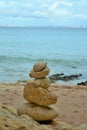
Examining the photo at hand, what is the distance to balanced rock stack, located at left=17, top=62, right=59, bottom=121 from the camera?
6568mm

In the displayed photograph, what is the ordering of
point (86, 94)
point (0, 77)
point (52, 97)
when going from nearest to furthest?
point (52, 97), point (86, 94), point (0, 77)

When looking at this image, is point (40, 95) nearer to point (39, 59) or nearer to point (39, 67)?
point (39, 67)

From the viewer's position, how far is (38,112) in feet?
21.9

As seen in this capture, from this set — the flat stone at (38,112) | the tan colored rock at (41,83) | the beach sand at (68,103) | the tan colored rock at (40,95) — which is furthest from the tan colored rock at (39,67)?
the beach sand at (68,103)

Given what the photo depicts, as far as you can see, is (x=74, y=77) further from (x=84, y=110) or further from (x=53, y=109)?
(x=53, y=109)

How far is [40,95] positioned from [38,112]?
33cm

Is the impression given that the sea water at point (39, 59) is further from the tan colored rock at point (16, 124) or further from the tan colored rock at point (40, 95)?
the tan colored rock at point (16, 124)

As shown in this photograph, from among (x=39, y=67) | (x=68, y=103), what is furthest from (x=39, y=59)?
(x=39, y=67)

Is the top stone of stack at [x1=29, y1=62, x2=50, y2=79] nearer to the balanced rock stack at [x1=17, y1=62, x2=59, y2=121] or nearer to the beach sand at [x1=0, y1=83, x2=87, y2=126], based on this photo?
the balanced rock stack at [x1=17, y1=62, x2=59, y2=121]

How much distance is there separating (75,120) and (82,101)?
6.24 ft

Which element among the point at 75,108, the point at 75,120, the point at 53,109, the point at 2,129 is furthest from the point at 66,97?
the point at 2,129

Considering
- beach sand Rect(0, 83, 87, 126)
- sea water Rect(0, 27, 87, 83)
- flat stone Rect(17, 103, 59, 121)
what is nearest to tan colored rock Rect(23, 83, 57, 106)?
flat stone Rect(17, 103, 59, 121)

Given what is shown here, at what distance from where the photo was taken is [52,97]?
21.7 ft

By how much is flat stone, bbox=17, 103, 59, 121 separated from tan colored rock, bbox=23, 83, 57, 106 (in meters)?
0.13
